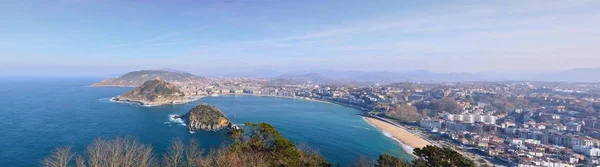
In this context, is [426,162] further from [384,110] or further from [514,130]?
[384,110]

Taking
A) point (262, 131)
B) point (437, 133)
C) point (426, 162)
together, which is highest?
point (262, 131)

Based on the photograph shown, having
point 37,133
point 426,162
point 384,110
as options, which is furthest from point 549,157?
point 37,133

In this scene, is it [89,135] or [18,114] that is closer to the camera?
[89,135]

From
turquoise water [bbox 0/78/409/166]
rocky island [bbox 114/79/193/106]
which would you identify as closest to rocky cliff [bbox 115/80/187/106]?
rocky island [bbox 114/79/193/106]

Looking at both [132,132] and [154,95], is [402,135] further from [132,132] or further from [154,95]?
[154,95]

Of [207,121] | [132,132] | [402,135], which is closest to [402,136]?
[402,135]

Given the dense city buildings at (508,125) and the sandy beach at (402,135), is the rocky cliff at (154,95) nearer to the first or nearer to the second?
the dense city buildings at (508,125)
